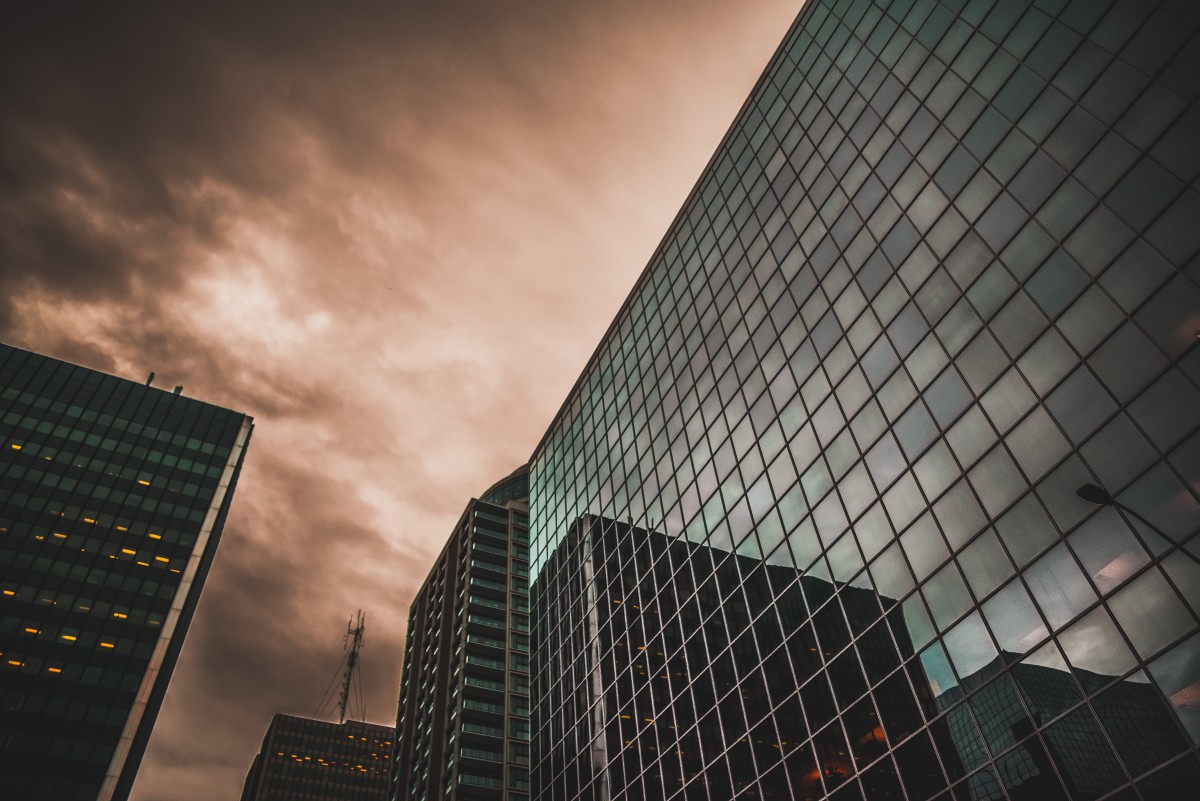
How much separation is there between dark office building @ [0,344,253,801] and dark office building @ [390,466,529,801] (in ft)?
114

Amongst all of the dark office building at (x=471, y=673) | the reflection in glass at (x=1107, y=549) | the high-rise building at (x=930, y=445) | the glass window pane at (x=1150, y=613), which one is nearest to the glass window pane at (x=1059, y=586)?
the high-rise building at (x=930, y=445)

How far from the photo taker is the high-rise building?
71.7ft

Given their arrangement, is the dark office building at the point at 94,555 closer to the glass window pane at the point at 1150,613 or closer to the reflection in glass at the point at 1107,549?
the reflection in glass at the point at 1107,549

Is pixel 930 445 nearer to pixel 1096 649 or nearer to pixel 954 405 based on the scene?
pixel 954 405

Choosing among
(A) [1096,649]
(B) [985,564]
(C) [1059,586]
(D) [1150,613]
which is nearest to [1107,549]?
(C) [1059,586]

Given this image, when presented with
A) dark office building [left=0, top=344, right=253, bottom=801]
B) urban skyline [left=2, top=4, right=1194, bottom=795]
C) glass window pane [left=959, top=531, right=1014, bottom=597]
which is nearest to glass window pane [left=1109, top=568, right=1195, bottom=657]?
urban skyline [left=2, top=4, right=1194, bottom=795]

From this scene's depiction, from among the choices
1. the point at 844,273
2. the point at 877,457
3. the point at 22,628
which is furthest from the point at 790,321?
the point at 22,628

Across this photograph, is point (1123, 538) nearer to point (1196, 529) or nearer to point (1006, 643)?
point (1196, 529)

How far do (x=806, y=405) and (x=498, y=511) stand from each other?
81.8 metres

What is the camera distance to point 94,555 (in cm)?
11056

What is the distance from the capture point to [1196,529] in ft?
65.5

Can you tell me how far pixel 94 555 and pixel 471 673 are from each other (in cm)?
6096

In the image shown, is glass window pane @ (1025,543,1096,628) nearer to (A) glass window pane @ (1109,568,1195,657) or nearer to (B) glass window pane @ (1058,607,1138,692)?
(B) glass window pane @ (1058,607,1138,692)

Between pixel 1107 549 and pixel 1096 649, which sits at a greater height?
pixel 1107 549
